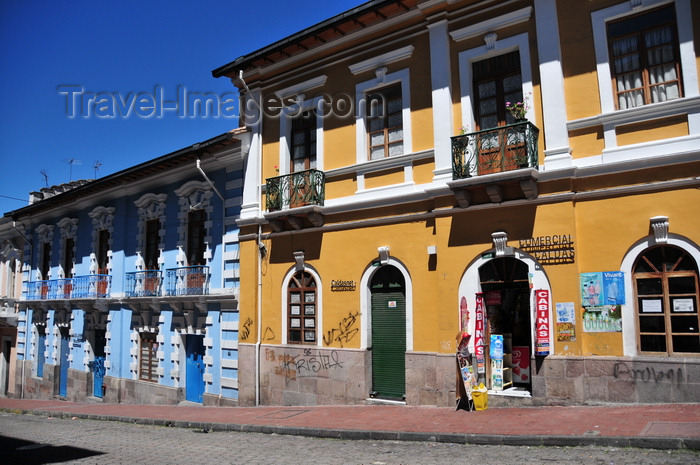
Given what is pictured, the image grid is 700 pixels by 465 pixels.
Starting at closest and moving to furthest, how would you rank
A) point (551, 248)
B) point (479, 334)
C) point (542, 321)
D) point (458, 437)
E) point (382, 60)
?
point (458, 437)
point (542, 321)
point (551, 248)
point (479, 334)
point (382, 60)

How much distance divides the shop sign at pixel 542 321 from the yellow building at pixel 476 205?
0.10 ft

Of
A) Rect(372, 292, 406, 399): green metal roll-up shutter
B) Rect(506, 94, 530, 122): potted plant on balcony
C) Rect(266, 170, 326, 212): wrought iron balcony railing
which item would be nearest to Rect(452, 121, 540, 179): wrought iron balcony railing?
Rect(506, 94, 530, 122): potted plant on balcony

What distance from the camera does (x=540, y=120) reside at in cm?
1084

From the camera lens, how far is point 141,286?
62.7 feet

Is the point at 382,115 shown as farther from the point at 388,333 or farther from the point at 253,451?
the point at 253,451

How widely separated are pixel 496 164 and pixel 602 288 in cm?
303

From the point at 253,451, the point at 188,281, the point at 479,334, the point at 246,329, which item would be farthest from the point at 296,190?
the point at 253,451

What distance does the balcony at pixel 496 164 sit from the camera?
415 inches

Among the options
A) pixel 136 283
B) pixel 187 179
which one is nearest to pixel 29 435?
pixel 136 283

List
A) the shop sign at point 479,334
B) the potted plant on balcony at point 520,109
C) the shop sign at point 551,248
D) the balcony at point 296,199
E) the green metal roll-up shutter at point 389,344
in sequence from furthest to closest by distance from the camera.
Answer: the balcony at point 296,199 < the green metal roll-up shutter at point 389,344 < the shop sign at point 479,334 < the potted plant on balcony at point 520,109 < the shop sign at point 551,248

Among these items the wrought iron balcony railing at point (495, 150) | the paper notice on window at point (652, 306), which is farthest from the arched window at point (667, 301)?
the wrought iron balcony railing at point (495, 150)

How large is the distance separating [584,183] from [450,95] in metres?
3.40

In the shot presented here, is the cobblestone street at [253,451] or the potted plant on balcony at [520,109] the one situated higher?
the potted plant on balcony at [520,109]

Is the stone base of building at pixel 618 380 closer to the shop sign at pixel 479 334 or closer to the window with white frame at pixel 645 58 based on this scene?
the shop sign at pixel 479 334
